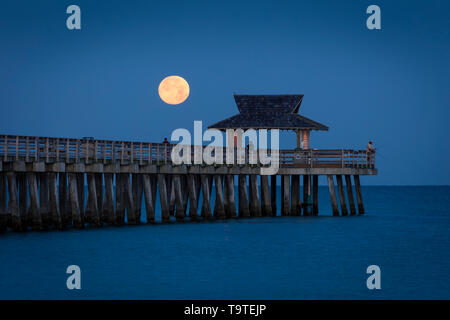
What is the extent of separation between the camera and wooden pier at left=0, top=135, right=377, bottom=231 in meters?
32.0

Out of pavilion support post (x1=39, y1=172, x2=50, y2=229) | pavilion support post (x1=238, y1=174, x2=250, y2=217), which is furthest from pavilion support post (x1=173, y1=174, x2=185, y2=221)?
pavilion support post (x1=39, y1=172, x2=50, y2=229)

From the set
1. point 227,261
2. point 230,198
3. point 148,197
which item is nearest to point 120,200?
point 148,197

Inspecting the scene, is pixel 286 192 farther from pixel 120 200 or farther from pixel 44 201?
pixel 44 201

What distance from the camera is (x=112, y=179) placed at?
36000mm

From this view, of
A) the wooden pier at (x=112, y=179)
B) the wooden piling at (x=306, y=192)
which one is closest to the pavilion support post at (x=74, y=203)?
the wooden pier at (x=112, y=179)

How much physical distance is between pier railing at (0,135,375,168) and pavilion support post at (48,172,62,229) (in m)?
0.82

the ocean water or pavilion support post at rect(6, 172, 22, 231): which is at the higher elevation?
pavilion support post at rect(6, 172, 22, 231)

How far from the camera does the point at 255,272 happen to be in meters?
27.2

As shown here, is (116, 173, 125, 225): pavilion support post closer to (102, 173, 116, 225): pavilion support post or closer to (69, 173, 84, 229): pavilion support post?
(102, 173, 116, 225): pavilion support post

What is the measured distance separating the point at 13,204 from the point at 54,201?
178cm

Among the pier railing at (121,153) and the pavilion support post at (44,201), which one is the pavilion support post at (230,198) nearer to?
the pier railing at (121,153)

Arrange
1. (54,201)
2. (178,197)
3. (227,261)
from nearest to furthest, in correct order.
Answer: (227,261)
(54,201)
(178,197)
